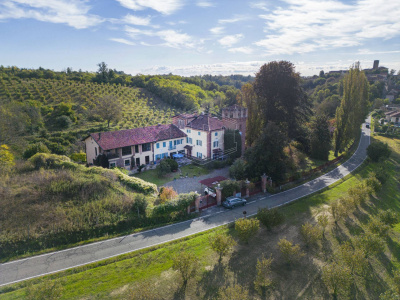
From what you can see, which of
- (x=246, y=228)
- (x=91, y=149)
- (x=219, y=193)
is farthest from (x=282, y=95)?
(x=91, y=149)

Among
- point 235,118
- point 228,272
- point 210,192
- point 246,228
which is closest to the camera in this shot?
point 228,272

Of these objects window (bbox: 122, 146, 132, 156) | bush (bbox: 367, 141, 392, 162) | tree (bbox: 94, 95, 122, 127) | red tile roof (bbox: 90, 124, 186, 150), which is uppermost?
tree (bbox: 94, 95, 122, 127)

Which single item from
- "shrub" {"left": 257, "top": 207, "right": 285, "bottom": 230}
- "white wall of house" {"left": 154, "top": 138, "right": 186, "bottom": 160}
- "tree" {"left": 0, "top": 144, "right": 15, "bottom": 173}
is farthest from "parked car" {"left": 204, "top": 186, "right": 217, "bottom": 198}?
"tree" {"left": 0, "top": 144, "right": 15, "bottom": 173}

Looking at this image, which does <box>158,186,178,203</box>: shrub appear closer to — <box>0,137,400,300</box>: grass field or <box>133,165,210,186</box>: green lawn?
<box>0,137,400,300</box>: grass field

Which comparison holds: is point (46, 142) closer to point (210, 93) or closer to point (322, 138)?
point (322, 138)

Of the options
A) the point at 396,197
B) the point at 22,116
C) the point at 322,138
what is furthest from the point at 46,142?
the point at 396,197

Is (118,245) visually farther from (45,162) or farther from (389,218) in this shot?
(389,218)
